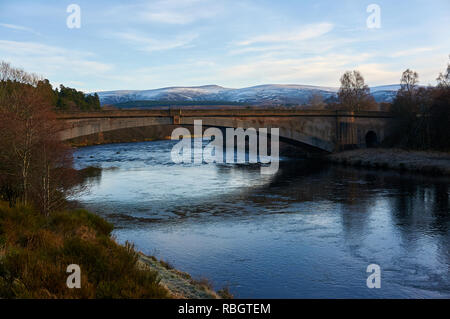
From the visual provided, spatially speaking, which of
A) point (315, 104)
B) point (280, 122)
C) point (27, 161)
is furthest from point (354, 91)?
point (27, 161)

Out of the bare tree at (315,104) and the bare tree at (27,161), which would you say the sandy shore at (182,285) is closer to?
the bare tree at (27,161)

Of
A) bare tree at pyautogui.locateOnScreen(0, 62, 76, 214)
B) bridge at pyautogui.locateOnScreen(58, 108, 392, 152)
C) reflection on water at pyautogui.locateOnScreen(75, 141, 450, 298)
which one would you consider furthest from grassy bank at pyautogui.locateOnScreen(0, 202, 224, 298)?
bridge at pyautogui.locateOnScreen(58, 108, 392, 152)

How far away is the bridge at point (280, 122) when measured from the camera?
136 feet

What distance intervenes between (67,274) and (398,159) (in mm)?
42171

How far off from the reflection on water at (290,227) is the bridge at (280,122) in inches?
226

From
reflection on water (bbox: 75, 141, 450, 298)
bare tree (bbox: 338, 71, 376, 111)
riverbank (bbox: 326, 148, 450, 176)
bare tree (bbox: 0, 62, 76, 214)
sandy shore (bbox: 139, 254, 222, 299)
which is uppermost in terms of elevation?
A: bare tree (bbox: 338, 71, 376, 111)

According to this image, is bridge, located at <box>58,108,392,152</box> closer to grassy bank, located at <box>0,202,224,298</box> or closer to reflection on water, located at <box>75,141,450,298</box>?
reflection on water, located at <box>75,141,450,298</box>

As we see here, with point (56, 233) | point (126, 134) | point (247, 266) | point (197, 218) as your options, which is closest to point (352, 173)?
point (197, 218)

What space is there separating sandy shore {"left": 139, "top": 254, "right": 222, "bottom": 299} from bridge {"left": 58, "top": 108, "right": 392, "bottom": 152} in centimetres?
2791

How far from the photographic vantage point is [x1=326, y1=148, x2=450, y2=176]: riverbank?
131 ft

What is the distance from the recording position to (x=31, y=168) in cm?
2073

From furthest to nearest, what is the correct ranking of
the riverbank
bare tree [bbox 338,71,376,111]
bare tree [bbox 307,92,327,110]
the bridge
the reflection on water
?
bare tree [bbox 307,92,327,110] → bare tree [bbox 338,71,376,111] → the bridge → the riverbank → the reflection on water

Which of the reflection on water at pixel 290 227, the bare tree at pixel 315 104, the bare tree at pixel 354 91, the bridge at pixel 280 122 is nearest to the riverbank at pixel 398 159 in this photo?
the bridge at pixel 280 122

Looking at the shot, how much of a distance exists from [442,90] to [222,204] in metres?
37.3
